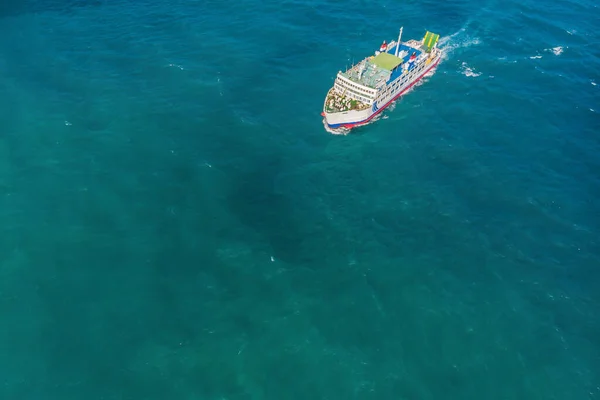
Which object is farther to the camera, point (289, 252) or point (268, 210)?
point (268, 210)

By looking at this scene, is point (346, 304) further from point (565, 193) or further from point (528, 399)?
point (565, 193)

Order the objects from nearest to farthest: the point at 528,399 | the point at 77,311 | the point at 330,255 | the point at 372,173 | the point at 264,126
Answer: the point at 528,399, the point at 77,311, the point at 330,255, the point at 372,173, the point at 264,126

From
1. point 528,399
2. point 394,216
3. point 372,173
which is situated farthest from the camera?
point 372,173

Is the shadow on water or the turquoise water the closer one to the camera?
the turquoise water

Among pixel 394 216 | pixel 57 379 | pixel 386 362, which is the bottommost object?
pixel 57 379

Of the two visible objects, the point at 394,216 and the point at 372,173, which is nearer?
the point at 394,216

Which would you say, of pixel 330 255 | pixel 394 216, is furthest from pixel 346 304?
pixel 394 216

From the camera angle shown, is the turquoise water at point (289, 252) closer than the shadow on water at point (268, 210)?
Yes

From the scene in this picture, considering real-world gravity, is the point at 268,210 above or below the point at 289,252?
above
